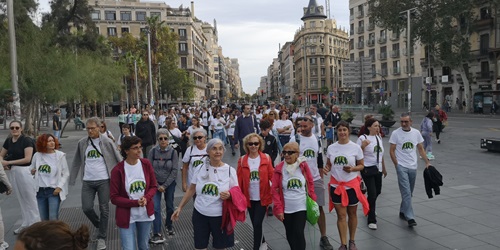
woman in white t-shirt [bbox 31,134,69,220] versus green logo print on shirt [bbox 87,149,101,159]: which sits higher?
green logo print on shirt [bbox 87,149,101,159]

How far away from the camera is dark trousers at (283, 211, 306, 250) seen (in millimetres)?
4516

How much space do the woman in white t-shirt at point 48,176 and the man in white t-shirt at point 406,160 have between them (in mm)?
5086

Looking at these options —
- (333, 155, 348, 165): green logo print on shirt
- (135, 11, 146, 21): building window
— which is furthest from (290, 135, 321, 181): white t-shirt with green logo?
(135, 11, 146, 21): building window

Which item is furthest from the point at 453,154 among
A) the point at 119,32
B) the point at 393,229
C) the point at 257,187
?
the point at 119,32

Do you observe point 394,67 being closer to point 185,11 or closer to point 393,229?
point 185,11

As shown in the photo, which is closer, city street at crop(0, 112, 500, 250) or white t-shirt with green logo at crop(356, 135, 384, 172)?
city street at crop(0, 112, 500, 250)

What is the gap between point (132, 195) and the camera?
14.3ft

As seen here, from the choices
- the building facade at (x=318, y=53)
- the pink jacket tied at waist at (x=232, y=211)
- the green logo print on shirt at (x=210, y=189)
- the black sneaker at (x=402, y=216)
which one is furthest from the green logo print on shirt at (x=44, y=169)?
the building facade at (x=318, y=53)

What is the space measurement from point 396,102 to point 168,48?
114 feet

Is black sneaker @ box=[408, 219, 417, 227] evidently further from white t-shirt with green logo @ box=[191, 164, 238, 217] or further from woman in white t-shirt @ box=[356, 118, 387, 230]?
white t-shirt with green logo @ box=[191, 164, 238, 217]

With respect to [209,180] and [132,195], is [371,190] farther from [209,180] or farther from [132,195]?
[132,195]

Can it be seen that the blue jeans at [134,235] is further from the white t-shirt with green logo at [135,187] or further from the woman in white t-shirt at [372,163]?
the woman in white t-shirt at [372,163]

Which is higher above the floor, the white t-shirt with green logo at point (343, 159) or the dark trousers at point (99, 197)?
the white t-shirt with green logo at point (343, 159)

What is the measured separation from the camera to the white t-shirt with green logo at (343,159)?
5.21m
